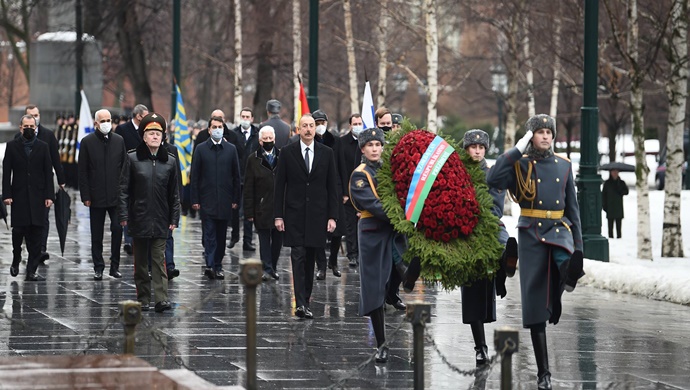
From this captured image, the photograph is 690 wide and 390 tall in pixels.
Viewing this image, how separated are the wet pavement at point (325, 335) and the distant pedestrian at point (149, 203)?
15.3 inches

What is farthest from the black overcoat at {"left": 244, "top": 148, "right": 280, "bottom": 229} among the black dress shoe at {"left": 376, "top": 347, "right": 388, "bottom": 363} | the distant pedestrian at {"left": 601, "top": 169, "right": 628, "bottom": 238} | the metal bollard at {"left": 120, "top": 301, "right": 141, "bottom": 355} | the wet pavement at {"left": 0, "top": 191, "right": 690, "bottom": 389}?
the distant pedestrian at {"left": 601, "top": 169, "right": 628, "bottom": 238}

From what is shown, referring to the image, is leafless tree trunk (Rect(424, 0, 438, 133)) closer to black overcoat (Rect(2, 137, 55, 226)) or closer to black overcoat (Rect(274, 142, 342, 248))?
black overcoat (Rect(2, 137, 55, 226))

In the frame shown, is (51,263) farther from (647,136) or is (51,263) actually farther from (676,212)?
(647,136)

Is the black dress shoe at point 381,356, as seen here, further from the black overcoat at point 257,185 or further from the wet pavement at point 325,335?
the black overcoat at point 257,185

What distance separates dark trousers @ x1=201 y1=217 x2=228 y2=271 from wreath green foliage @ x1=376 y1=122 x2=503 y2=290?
5.97m

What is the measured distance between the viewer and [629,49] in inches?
872

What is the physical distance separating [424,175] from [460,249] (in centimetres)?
64

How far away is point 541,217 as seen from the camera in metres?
10.3

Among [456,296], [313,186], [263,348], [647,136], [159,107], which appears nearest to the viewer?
[263,348]

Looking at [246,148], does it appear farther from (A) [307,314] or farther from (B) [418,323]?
(B) [418,323]

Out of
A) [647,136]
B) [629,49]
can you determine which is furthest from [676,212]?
[647,136]

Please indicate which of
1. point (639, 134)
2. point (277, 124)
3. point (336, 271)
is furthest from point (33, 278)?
point (639, 134)

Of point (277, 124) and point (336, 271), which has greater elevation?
point (277, 124)

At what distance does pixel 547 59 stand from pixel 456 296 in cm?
2502
